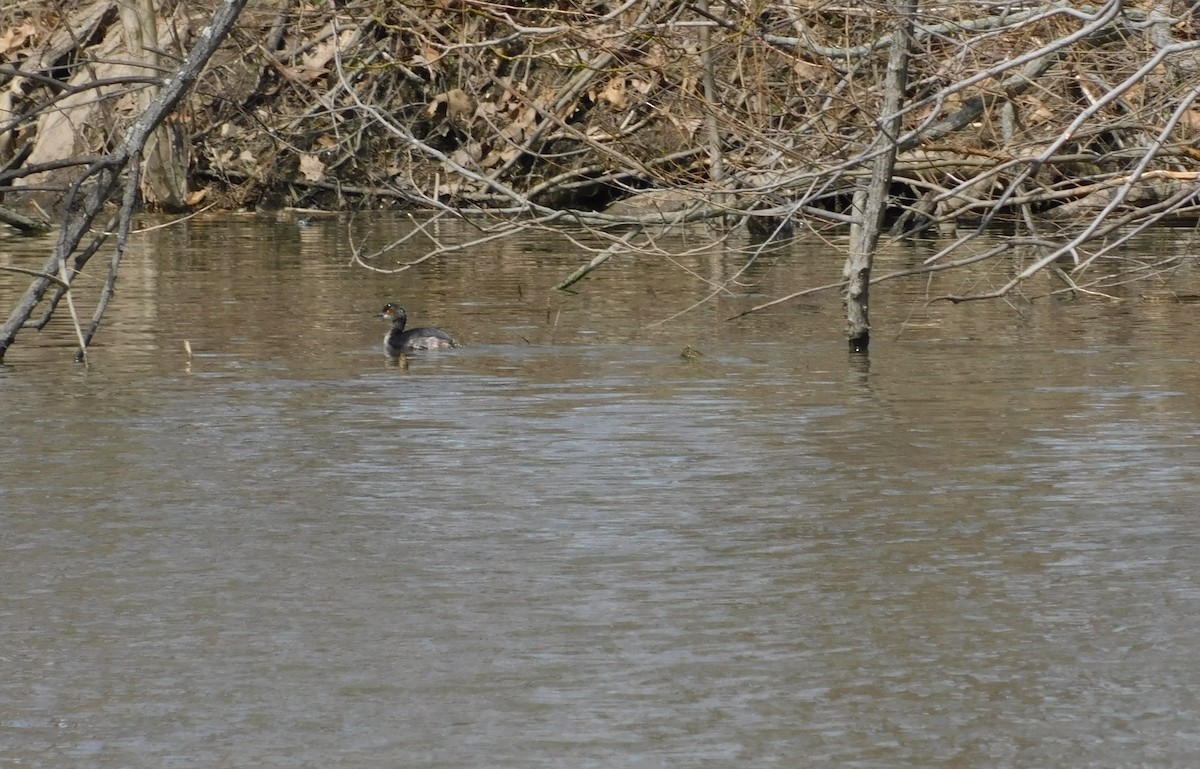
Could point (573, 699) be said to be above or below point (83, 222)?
below

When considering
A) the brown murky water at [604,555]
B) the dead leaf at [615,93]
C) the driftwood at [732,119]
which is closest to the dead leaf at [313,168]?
the driftwood at [732,119]

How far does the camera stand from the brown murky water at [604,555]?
17.5ft

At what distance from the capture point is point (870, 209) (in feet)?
41.1

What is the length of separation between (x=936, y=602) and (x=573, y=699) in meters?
1.50

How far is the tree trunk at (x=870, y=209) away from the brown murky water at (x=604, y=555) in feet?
0.79

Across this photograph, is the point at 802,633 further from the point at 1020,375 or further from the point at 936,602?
the point at 1020,375

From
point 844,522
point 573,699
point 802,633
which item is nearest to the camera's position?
point 573,699

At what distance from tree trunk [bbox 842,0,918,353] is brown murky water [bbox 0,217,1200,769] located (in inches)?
9.5

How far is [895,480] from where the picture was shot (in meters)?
8.62

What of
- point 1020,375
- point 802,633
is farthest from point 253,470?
point 1020,375

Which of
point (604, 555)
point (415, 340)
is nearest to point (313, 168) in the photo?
point (415, 340)

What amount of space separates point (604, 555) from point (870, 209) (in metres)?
5.77

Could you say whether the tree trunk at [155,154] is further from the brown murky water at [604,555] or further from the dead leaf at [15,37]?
the brown murky water at [604,555]

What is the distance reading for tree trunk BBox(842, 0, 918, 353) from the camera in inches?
466
